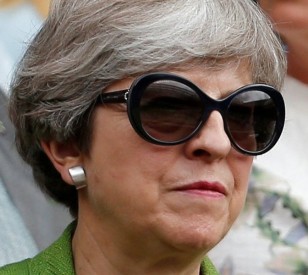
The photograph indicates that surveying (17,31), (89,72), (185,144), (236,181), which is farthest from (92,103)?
(17,31)

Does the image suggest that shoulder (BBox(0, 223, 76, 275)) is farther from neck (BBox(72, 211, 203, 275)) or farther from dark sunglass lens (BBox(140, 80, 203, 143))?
dark sunglass lens (BBox(140, 80, 203, 143))

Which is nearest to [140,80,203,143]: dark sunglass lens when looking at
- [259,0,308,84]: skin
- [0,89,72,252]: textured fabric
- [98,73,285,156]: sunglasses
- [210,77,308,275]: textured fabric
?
[98,73,285,156]: sunglasses

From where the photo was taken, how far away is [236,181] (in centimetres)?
196

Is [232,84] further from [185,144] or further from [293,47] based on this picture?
[293,47]

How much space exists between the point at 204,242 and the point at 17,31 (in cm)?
123

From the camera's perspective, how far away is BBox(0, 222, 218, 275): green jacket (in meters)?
2.06

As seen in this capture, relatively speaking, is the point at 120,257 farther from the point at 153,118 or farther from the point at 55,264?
the point at 153,118

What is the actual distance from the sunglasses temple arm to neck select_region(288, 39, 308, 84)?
71 centimetres

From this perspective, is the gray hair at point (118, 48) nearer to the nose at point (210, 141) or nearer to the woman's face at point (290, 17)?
the nose at point (210, 141)

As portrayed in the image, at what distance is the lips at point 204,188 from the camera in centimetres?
186

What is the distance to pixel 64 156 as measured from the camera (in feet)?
6.72

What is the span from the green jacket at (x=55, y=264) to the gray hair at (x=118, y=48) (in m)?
0.26

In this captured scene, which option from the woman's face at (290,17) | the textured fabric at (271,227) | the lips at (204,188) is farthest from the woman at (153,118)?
the woman's face at (290,17)

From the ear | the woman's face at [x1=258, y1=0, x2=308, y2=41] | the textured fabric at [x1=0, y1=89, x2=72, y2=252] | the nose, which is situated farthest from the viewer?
the textured fabric at [x1=0, y1=89, x2=72, y2=252]
